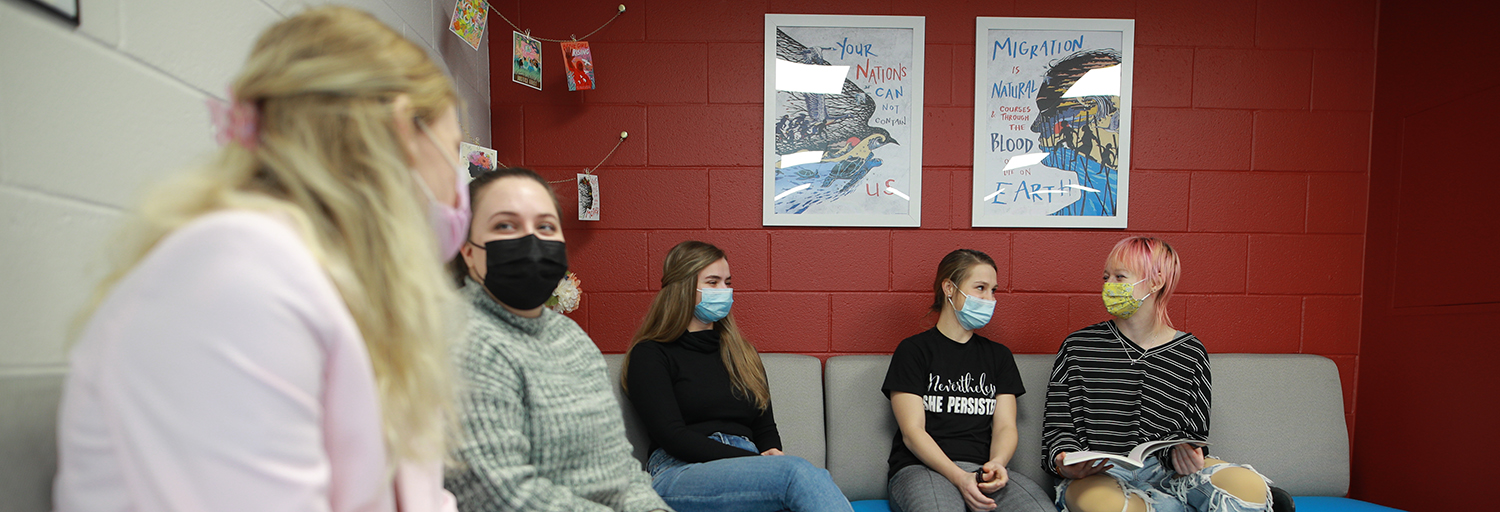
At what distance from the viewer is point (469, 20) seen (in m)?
2.21

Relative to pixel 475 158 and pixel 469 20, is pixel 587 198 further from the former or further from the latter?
pixel 469 20

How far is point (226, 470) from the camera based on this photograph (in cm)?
50

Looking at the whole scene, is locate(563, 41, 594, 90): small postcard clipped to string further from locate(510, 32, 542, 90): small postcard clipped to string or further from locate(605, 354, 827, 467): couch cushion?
locate(605, 354, 827, 467): couch cushion

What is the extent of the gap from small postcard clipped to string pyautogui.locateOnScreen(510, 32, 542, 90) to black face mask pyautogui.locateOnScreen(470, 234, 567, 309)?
127 cm

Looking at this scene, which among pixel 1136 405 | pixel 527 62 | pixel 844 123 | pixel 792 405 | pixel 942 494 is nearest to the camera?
pixel 942 494

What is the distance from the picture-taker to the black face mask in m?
1.22

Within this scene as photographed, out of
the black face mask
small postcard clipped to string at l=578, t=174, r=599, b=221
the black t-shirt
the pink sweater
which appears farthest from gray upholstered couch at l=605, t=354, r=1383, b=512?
the pink sweater

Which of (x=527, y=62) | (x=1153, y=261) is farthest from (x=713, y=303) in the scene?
(x=1153, y=261)

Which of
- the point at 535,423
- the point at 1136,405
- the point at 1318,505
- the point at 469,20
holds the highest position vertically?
the point at 469,20

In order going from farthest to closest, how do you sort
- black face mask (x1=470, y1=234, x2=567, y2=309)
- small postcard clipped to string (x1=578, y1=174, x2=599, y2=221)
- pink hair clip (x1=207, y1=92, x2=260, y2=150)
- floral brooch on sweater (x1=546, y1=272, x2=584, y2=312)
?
small postcard clipped to string (x1=578, y1=174, x2=599, y2=221), floral brooch on sweater (x1=546, y1=272, x2=584, y2=312), black face mask (x1=470, y1=234, x2=567, y2=309), pink hair clip (x1=207, y1=92, x2=260, y2=150)

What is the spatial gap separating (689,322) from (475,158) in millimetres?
893

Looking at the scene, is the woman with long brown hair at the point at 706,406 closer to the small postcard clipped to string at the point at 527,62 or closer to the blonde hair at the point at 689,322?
the blonde hair at the point at 689,322

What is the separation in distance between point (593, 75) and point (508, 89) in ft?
1.07

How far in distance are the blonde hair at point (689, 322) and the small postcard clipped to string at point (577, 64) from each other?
735mm
